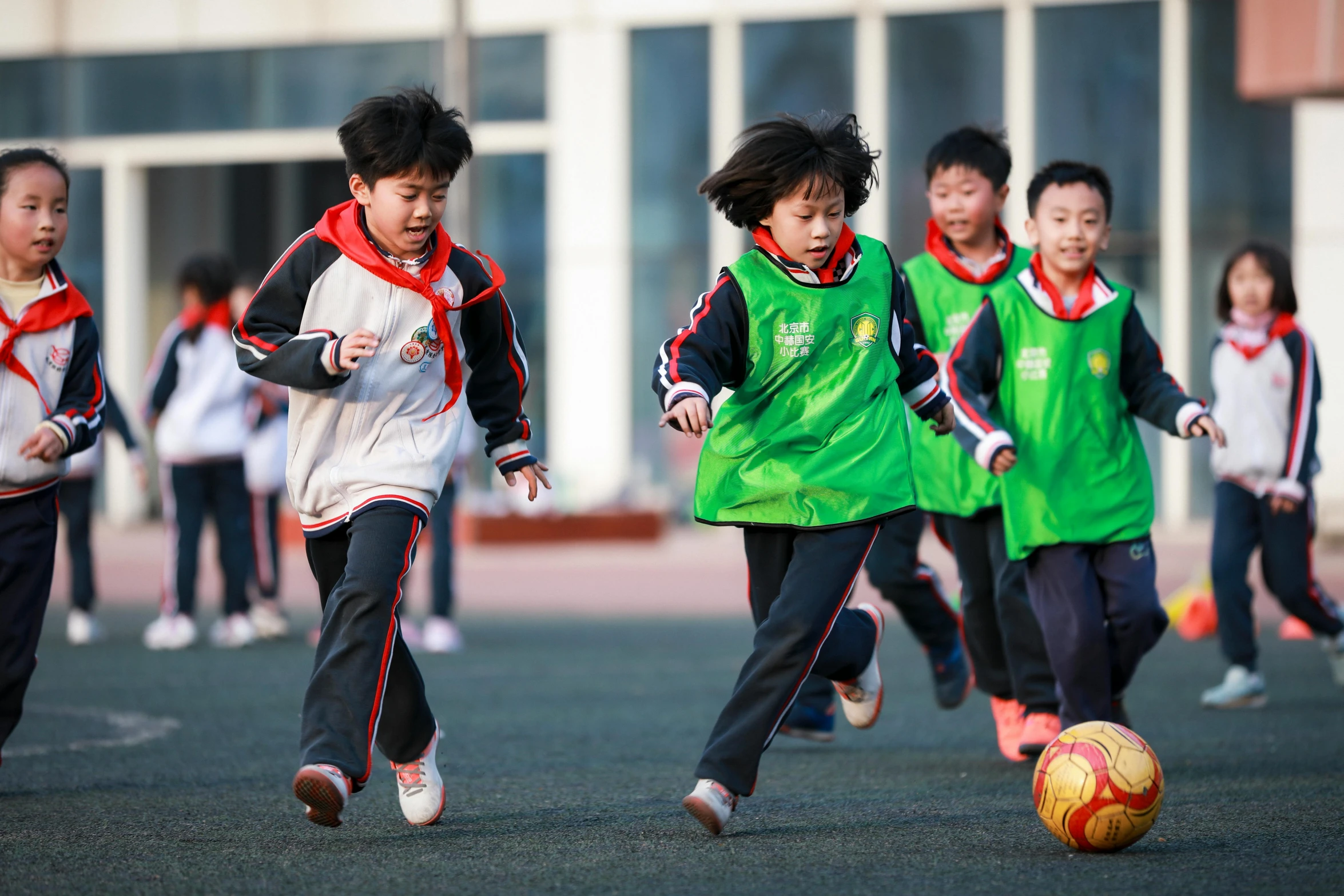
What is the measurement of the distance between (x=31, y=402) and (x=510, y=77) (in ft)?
58.5

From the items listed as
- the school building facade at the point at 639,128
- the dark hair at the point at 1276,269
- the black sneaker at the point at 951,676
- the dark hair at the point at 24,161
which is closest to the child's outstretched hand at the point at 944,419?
the black sneaker at the point at 951,676

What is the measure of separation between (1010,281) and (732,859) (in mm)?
2408

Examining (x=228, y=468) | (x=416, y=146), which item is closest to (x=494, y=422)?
(x=416, y=146)

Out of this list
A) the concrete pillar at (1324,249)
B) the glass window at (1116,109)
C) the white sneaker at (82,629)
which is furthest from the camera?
the glass window at (1116,109)

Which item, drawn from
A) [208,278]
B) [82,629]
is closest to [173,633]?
[82,629]

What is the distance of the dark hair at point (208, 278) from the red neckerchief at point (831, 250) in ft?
20.7

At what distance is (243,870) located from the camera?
14.9 feet

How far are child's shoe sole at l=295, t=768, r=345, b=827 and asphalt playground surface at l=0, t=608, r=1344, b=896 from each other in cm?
13

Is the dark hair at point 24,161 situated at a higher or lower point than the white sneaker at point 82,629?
higher

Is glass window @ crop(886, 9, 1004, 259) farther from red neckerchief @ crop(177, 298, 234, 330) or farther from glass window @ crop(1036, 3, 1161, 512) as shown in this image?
red neckerchief @ crop(177, 298, 234, 330)

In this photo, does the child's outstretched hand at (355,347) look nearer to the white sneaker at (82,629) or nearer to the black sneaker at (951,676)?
the black sneaker at (951,676)

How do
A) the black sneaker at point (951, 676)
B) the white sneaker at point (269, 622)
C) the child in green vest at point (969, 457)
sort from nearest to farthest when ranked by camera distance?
1. the child in green vest at point (969, 457)
2. the black sneaker at point (951, 676)
3. the white sneaker at point (269, 622)

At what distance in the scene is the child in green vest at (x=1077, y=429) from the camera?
19.2 ft

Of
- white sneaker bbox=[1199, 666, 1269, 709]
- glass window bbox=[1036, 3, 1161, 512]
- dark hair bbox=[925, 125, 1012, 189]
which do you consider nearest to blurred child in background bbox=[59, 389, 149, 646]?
dark hair bbox=[925, 125, 1012, 189]
